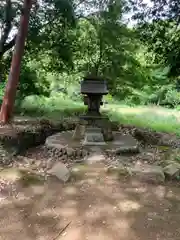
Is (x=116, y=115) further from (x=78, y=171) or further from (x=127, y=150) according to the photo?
(x=78, y=171)

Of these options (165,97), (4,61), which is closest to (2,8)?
(4,61)

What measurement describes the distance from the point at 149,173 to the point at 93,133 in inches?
66.1

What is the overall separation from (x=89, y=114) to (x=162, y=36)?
2.37 metres

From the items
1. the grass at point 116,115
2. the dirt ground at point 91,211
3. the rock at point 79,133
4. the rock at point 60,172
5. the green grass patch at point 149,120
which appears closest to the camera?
the dirt ground at point 91,211

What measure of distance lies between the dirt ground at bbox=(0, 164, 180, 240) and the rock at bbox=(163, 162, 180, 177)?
→ 1.07 ft

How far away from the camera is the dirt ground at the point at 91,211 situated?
2842 millimetres

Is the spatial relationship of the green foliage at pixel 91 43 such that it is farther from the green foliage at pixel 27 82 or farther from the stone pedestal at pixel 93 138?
the stone pedestal at pixel 93 138

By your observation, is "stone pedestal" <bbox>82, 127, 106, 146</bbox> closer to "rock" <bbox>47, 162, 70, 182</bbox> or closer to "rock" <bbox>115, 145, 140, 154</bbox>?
"rock" <bbox>115, 145, 140, 154</bbox>

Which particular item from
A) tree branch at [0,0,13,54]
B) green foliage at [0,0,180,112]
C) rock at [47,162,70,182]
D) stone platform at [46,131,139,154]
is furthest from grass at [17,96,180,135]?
rock at [47,162,70,182]

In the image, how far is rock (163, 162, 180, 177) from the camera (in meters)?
4.39

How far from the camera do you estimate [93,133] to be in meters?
5.68

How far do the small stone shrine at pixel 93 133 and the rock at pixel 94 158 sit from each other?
1.06 feet

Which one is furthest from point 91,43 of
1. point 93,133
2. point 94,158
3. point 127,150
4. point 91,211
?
point 91,211

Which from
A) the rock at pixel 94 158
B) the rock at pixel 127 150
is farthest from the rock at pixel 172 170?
the rock at pixel 94 158
